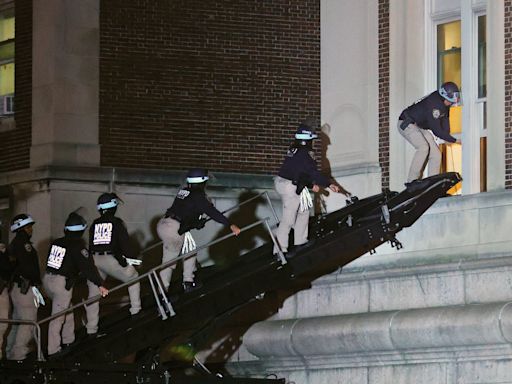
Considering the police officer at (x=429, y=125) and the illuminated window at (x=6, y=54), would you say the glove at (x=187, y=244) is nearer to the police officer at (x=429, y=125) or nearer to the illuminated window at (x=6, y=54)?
the police officer at (x=429, y=125)

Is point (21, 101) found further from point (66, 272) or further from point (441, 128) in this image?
point (441, 128)

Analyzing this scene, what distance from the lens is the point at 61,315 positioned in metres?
24.1

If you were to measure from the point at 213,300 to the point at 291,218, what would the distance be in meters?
1.70

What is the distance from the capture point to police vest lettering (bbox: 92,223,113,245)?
24328 millimetres

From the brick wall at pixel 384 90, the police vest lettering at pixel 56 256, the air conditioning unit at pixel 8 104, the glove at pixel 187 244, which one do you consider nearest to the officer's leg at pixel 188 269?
the glove at pixel 187 244

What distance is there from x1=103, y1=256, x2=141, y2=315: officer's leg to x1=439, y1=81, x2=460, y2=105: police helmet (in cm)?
525

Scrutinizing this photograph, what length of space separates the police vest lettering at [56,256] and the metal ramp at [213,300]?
1.10 m

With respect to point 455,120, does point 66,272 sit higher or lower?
lower

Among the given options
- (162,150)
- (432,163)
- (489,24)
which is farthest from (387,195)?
(162,150)

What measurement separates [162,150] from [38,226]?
284 cm

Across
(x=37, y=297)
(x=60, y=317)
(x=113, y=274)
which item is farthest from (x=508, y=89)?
(x=37, y=297)

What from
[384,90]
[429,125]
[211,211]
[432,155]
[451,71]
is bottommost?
[211,211]

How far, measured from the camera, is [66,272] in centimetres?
2448

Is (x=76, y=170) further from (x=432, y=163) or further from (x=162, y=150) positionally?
(x=432, y=163)
